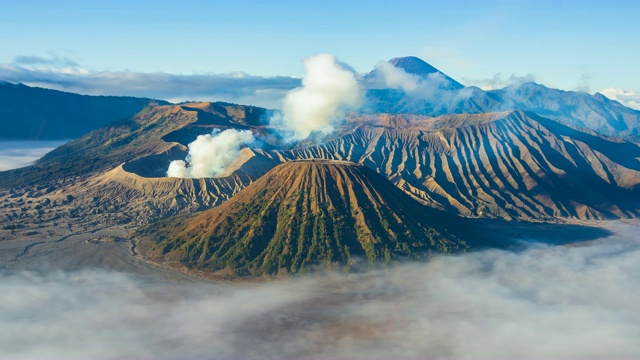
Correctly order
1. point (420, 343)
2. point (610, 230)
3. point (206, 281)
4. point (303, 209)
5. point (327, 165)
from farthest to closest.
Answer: point (610, 230), point (327, 165), point (303, 209), point (206, 281), point (420, 343)

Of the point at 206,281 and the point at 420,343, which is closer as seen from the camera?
the point at 420,343

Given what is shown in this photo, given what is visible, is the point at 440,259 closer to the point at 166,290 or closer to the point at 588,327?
the point at 588,327

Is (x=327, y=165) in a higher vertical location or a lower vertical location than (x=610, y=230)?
higher

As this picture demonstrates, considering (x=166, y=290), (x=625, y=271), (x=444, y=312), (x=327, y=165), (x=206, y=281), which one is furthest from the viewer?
(x=327, y=165)

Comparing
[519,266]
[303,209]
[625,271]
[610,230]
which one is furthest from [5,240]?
[610,230]

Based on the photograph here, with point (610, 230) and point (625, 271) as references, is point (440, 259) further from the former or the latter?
point (610, 230)

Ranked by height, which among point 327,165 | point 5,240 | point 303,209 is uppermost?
point 327,165

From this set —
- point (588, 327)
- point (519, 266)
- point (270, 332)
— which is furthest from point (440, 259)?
point (270, 332)
